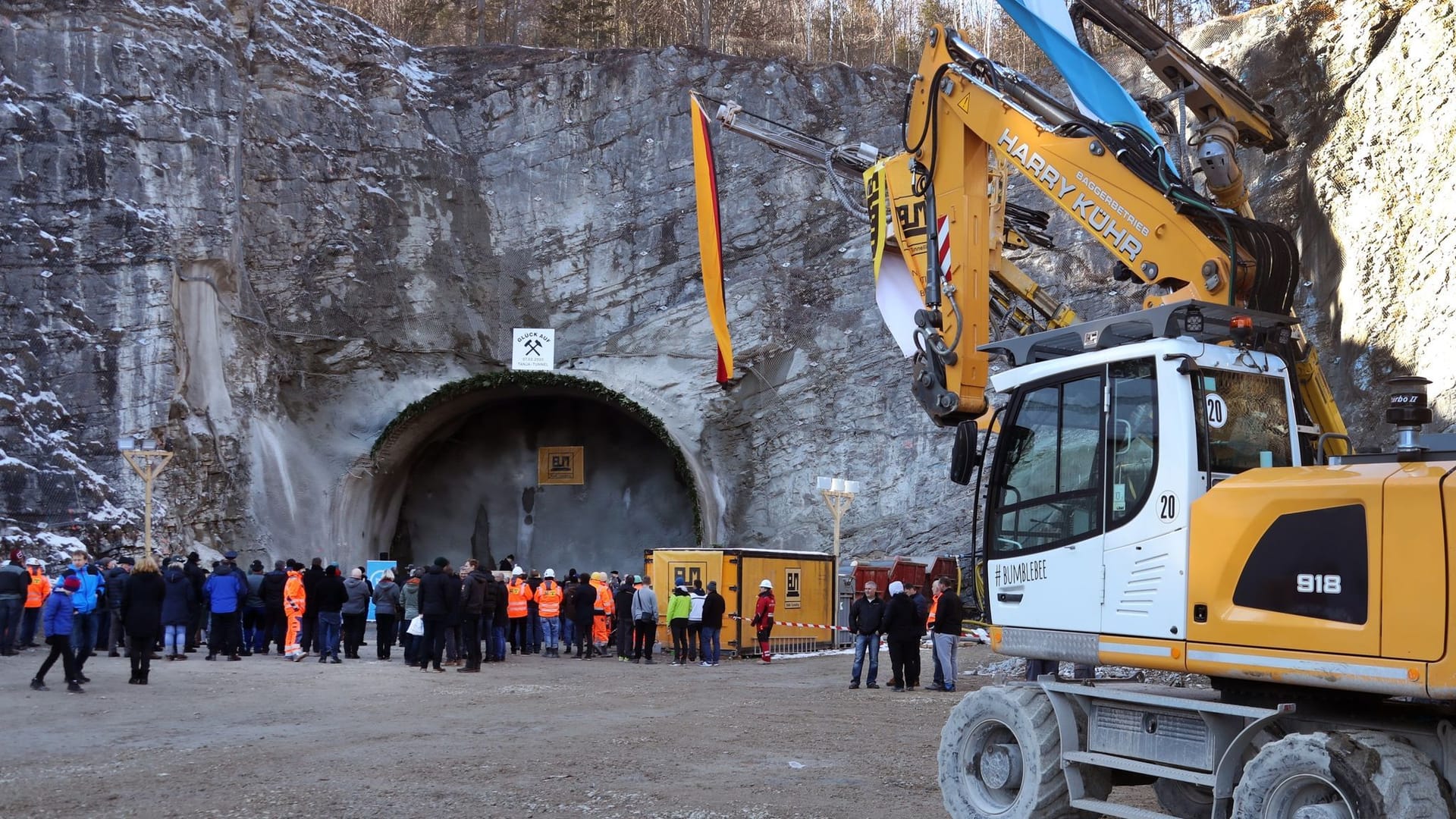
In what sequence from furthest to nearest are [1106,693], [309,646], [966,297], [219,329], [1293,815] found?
1. [219,329]
2. [309,646]
3. [966,297]
4. [1106,693]
5. [1293,815]

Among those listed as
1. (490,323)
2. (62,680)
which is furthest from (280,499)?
(62,680)

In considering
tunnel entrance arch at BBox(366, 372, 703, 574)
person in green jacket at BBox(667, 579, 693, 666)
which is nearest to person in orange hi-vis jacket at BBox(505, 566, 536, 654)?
person in green jacket at BBox(667, 579, 693, 666)

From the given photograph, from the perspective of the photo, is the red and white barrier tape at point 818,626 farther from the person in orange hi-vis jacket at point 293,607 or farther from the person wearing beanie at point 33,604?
the person wearing beanie at point 33,604

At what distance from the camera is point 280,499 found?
29703 mm

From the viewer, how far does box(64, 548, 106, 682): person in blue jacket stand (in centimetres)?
1484

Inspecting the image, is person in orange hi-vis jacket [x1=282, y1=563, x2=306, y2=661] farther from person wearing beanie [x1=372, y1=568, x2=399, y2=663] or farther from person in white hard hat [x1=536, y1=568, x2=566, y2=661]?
person in white hard hat [x1=536, y1=568, x2=566, y2=661]

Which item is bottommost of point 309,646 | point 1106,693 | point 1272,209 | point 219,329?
point 309,646

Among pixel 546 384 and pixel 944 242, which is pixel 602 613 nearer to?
pixel 546 384

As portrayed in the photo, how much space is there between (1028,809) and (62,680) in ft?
42.6

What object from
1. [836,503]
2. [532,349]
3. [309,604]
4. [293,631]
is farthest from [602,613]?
[532,349]

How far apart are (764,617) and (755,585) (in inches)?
52.0

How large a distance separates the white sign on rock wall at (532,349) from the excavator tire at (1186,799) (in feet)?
85.3

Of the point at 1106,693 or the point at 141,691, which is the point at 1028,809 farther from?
the point at 141,691

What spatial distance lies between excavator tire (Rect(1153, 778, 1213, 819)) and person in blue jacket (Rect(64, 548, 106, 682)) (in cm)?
1216
